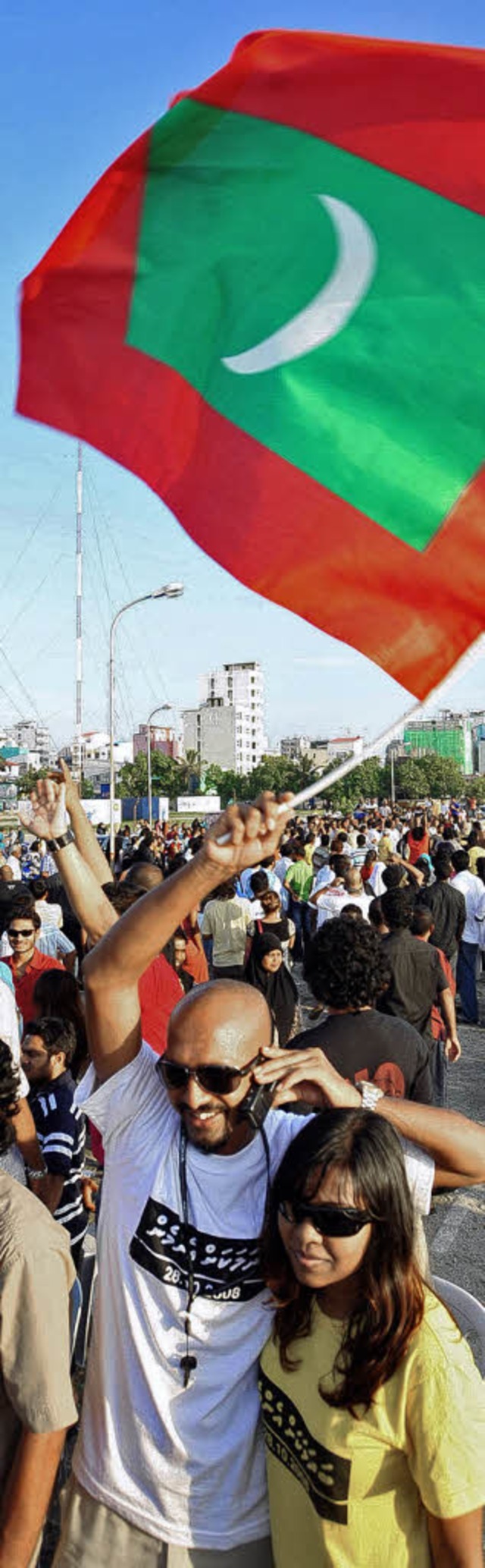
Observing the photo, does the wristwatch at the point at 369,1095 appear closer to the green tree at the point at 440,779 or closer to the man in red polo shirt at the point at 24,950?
the man in red polo shirt at the point at 24,950

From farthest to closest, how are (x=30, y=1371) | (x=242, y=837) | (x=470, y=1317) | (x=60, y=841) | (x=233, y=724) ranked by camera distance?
(x=233, y=724) < (x=60, y=841) < (x=470, y=1317) < (x=242, y=837) < (x=30, y=1371)

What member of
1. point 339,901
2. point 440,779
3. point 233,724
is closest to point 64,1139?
point 339,901

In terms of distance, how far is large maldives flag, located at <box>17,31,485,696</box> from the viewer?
302 centimetres

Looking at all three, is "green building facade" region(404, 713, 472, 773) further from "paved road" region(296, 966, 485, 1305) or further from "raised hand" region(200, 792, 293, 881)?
"raised hand" region(200, 792, 293, 881)

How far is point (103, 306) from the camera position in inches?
126

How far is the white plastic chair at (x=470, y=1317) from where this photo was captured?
237 cm

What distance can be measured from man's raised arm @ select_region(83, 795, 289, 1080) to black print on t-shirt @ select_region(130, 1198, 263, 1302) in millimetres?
368

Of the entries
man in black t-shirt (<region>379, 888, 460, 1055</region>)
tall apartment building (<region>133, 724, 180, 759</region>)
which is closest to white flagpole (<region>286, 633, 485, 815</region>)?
man in black t-shirt (<region>379, 888, 460, 1055</region>)

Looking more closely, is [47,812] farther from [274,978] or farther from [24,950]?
[274,978]

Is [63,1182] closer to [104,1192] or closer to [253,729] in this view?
[104,1192]

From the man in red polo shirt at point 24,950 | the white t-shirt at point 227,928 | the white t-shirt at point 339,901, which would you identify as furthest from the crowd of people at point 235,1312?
the white t-shirt at point 339,901

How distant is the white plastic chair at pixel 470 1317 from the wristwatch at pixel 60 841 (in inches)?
53.6

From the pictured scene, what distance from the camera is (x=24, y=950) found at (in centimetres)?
566

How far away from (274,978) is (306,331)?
415 cm
